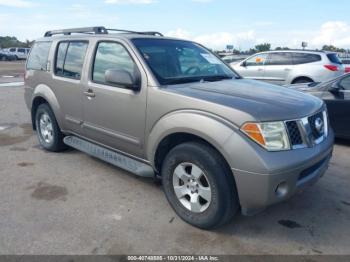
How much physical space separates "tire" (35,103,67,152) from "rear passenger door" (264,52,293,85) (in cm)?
787

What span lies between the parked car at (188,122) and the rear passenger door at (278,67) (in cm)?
709

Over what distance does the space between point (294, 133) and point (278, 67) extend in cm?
880

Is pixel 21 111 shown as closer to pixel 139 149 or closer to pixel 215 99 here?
pixel 139 149

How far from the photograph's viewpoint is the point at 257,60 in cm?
1188

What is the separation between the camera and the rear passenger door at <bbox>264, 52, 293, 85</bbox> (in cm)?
1102

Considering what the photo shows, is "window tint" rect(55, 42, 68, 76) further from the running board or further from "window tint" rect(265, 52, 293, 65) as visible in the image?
"window tint" rect(265, 52, 293, 65)

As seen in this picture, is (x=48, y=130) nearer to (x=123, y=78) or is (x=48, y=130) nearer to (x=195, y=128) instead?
(x=123, y=78)

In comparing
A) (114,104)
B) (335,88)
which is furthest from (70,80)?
(335,88)

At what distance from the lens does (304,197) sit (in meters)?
3.94

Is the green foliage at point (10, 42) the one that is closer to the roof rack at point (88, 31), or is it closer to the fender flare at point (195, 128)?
the roof rack at point (88, 31)

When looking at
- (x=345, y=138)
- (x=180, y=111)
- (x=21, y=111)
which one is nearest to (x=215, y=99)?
(x=180, y=111)

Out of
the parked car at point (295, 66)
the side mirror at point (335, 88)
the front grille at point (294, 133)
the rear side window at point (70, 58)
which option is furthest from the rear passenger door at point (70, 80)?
the parked car at point (295, 66)

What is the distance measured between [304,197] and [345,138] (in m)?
2.45

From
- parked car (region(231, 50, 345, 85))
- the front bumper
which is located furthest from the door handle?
parked car (region(231, 50, 345, 85))
